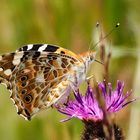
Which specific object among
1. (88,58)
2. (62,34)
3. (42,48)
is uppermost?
(62,34)

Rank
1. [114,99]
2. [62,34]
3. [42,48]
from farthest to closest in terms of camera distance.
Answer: [62,34]
[42,48]
[114,99]

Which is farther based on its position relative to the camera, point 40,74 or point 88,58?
point 40,74

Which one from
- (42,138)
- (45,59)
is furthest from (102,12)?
(45,59)

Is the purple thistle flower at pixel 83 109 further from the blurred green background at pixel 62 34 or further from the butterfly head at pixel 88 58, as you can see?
the blurred green background at pixel 62 34

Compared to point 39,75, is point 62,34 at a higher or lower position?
higher

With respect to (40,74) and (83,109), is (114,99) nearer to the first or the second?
(83,109)

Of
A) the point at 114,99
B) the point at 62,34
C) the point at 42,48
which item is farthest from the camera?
the point at 62,34

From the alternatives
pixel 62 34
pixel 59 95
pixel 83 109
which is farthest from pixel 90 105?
pixel 62 34

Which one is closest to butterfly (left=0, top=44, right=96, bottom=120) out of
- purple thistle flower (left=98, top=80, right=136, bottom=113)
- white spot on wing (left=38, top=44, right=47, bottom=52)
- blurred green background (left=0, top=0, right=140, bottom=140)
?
white spot on wing (left=38, top=44, right=47, bottom=52)

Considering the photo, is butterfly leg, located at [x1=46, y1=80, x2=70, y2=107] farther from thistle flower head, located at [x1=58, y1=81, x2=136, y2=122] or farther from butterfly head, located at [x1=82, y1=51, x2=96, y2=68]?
butterfly head, located at [x1=82, y1=51, x2=96, y2=68]
